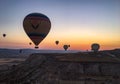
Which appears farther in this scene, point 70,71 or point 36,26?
point 70,71

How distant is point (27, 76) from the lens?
83.2 meters

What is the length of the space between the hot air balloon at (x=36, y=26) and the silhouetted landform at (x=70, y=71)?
14.5m

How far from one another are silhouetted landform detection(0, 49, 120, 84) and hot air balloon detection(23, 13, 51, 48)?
14.5 metres

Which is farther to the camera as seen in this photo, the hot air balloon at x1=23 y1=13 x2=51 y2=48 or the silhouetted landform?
the silhouetted landform

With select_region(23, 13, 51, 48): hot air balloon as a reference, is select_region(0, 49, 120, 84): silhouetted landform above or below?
below

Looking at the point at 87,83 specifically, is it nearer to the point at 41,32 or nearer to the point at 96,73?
the point at 96,73

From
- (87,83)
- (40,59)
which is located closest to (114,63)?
(87,83)

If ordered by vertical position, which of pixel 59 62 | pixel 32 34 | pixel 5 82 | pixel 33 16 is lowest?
pixel 5 82

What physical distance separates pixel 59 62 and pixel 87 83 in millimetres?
16920

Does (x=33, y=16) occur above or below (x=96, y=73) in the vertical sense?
above

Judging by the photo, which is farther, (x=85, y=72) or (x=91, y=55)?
(x=91, y=55)

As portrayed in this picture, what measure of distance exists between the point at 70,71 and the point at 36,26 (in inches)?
840

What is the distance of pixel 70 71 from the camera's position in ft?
267

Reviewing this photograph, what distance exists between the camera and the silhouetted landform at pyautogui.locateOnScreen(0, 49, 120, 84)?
74481 mm
